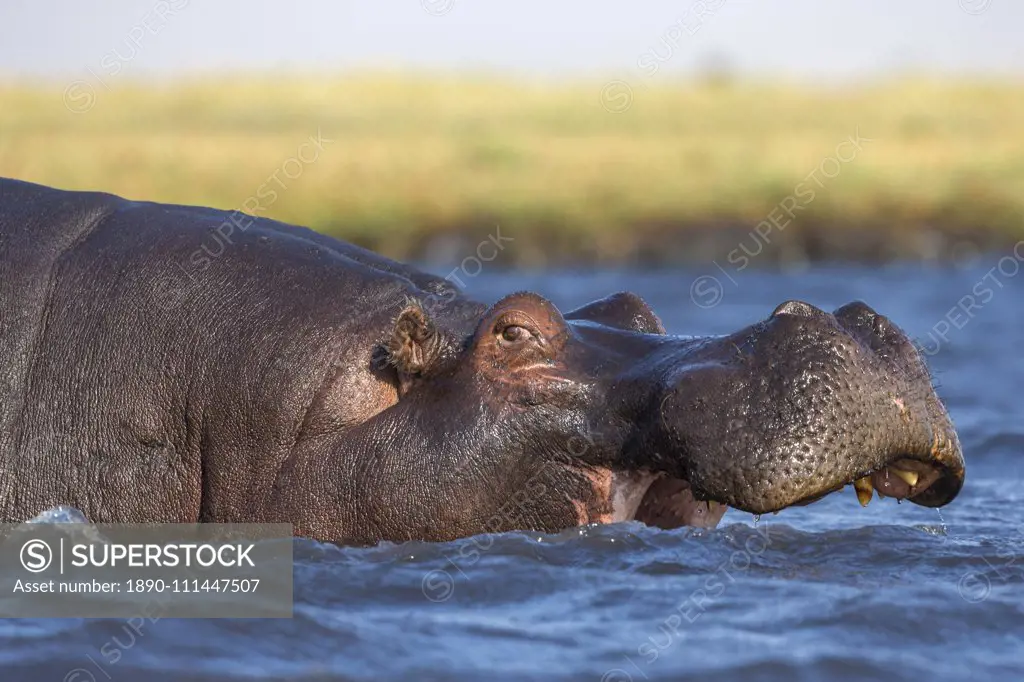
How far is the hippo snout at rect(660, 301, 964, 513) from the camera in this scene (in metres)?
5.17

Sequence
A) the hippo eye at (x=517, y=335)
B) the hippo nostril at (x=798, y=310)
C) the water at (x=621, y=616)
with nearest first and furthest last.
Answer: the water at (x=621, y=616) < the hippo nostril at (x=798, y=310) < the hippo eye at (x=517, y=335)

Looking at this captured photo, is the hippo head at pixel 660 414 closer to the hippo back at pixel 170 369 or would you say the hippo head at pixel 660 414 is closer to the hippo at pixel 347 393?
the hippo at pixel 347 393

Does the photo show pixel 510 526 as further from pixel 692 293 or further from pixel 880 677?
pixel 692 293

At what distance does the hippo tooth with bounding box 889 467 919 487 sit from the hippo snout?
138 millimetres

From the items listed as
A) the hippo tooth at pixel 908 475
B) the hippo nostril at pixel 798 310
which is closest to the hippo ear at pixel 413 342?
the hippo nostril at pixel 798 310

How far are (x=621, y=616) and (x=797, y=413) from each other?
90cm

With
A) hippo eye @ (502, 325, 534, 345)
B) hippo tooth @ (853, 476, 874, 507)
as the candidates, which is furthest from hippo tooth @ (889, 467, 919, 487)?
hippo eye @ (502, 325, 534, 345)

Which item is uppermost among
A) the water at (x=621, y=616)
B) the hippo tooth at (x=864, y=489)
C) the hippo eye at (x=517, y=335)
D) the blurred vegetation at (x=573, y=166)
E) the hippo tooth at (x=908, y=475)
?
the blurred vegetation at (x=573, y=166)

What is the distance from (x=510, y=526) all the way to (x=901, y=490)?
1.39 meters

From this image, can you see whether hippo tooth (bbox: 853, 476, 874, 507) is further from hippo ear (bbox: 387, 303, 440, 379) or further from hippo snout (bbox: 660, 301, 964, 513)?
hippo ear (bbox: 387, 303, 440, 379)

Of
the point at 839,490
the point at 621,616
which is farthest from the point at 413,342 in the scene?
the point at 839,490

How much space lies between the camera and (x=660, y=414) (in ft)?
17.5

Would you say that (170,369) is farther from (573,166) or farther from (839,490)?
(573,166)

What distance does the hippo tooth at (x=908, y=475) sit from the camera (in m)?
5.56
